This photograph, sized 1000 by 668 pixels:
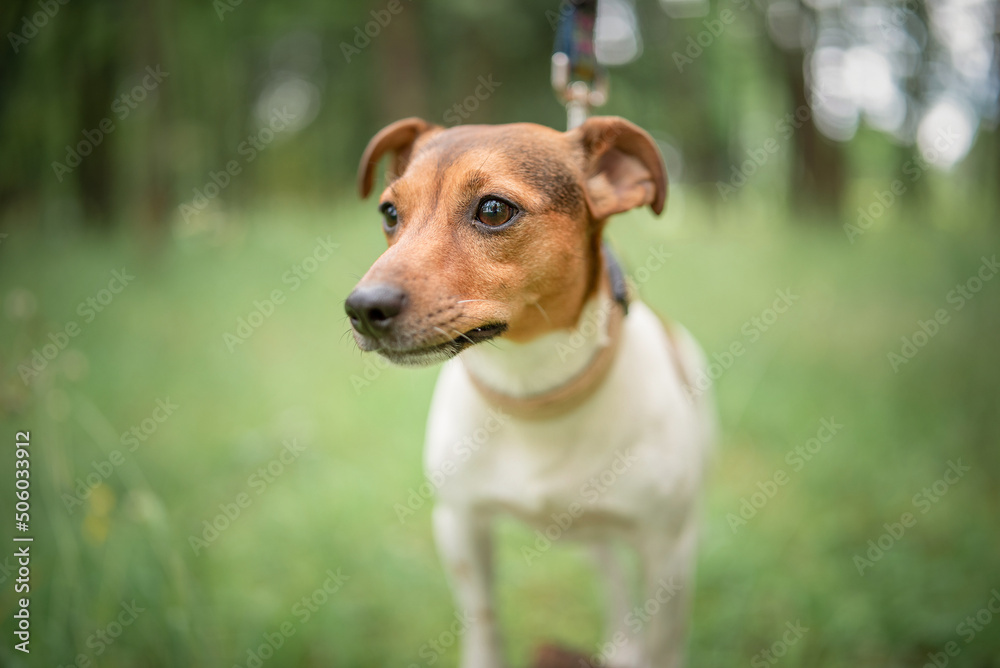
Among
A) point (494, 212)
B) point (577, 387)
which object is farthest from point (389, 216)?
point (577, 387)

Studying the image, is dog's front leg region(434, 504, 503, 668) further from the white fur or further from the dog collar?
the dog collar

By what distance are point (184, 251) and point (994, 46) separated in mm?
11590

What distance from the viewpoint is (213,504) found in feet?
12.4

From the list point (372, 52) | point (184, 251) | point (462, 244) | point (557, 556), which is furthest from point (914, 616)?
point (372, 52)

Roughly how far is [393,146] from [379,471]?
2.45m

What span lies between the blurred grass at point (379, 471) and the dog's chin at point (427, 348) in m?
1.14

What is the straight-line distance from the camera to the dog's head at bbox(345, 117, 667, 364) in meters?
1.68

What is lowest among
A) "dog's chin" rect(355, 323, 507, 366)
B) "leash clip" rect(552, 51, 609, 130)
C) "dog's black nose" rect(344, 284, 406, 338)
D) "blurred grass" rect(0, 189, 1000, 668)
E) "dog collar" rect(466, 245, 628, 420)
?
"blurred grass" rect(0, 189, 1000, 668)

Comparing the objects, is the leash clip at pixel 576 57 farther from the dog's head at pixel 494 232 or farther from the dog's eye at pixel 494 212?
the dog's eye at pixel 494 212

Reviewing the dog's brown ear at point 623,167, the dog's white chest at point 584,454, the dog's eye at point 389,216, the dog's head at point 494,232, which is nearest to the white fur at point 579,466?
the dog's white chest at point 584,454

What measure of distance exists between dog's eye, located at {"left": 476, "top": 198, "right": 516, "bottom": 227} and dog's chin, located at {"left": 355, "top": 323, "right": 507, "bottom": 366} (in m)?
0.34

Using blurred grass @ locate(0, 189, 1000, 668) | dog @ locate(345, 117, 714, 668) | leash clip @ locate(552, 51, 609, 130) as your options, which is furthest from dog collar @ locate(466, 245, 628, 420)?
blurred grass @ locate(0, 189, 1000, 668)

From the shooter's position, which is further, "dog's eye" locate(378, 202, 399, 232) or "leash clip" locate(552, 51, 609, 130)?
"leash clip" locate(552, 51, 609, 130)

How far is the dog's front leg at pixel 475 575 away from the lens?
2.39 metres
